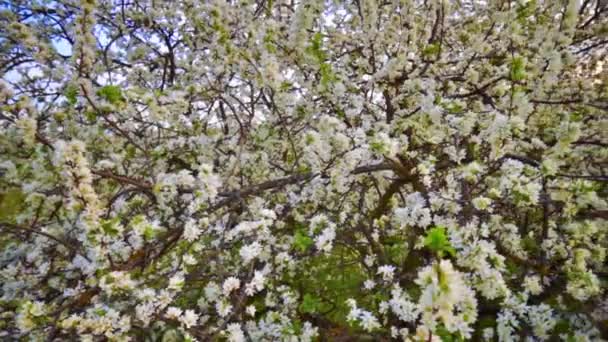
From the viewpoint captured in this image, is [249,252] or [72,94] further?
[72,94]

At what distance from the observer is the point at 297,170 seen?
133 inches

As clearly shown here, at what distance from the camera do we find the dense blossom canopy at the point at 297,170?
7.86 ft

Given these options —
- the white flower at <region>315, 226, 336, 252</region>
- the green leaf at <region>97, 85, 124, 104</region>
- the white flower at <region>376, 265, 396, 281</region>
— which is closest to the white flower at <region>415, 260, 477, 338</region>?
the white flower at <region>376, 265, 396, 281</region>

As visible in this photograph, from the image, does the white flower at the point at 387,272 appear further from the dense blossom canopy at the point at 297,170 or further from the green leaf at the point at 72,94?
the green leaf at the point at 72,94

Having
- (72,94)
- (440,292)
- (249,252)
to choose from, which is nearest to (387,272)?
(249,252)

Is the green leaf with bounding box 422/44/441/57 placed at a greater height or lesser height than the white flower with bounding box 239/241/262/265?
greater

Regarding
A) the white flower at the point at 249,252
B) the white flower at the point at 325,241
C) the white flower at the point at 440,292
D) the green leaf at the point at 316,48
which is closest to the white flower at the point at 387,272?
the white flower at the point at 325,241

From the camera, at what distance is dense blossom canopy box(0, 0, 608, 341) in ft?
7.86

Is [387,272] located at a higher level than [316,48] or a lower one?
lower

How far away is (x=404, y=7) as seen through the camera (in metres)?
3.93

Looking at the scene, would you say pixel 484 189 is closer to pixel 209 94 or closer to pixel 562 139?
pixel 562 139

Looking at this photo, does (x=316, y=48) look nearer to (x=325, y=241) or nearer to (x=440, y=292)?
(x=325, y=241)

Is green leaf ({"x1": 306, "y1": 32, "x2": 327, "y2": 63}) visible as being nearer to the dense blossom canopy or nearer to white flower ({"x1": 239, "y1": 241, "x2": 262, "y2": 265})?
the dense blossom canopy

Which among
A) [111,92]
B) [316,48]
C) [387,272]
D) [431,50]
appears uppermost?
[431,50]
